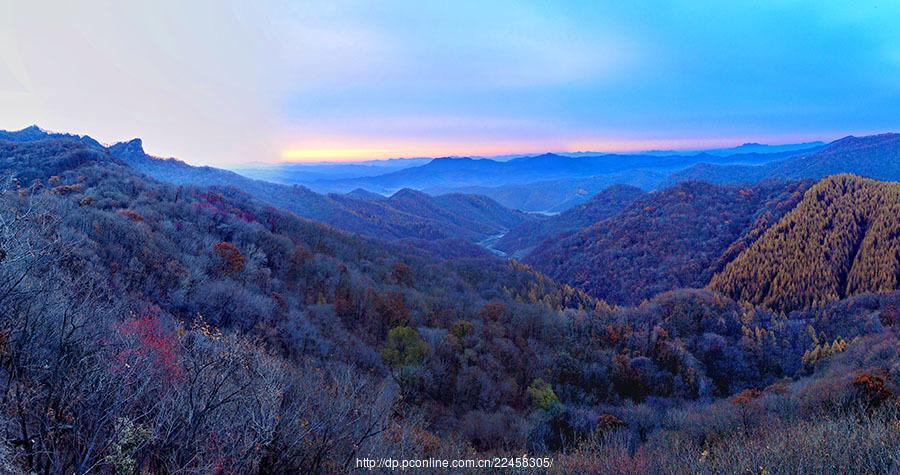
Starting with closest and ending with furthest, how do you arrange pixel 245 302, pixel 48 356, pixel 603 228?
1. pixel 48 356
2. pixel 245 302
3. pixel 603 228

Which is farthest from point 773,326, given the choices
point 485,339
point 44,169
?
point 44,169

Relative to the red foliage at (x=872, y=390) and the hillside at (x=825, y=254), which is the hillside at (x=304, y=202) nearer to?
the hillside at (x=825, y=254)

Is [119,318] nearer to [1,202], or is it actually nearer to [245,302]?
[1,202]

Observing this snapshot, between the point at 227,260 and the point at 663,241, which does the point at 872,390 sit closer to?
the point at 227,260

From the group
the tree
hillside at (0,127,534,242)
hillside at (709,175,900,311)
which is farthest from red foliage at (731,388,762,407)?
hillside at (0,127,534,242)

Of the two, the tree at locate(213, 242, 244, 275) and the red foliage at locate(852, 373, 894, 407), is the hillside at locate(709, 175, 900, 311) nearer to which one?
the red foliage at locate(852, 373, 894, 407)
